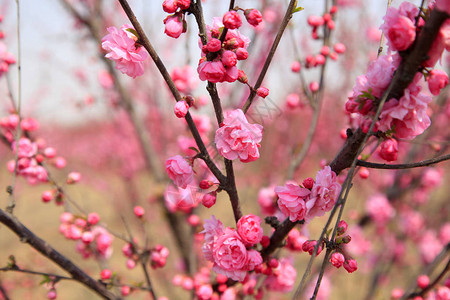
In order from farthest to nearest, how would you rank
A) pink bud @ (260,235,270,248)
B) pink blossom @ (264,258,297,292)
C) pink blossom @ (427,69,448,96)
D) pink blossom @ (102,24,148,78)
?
pink blossom @ (264,258,297,292) < pink bud @ (260,235,270,248) < pink blossom @ (102,24,148,78) < pink blossom @ (427,69,448,96)

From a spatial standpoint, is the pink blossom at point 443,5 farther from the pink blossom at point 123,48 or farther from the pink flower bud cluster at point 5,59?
the pink flower bud cluster at point 5,59

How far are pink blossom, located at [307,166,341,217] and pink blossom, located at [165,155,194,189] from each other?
0.35 metres

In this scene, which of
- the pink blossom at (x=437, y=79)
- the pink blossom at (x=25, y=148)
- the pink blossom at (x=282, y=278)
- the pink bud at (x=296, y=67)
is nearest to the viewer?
the pink blossom at (x=437, y=79)

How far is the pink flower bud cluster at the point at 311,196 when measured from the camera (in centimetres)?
84

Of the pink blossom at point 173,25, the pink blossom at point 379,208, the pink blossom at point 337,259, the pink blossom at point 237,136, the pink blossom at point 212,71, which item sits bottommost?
the pink blossom at point 379,208

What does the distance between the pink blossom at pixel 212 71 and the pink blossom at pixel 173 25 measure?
124 millimetres

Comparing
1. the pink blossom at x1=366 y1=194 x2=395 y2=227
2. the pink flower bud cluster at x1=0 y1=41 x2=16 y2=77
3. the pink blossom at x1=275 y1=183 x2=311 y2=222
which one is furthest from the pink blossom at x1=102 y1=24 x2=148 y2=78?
the pink blossom at x1=366 y1=194 x2=395 y2=227

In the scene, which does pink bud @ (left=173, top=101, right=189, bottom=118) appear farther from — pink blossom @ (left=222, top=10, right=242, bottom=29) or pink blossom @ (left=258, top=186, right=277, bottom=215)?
pink blossom @ (left=258, top=186, right=277, bottom=215)

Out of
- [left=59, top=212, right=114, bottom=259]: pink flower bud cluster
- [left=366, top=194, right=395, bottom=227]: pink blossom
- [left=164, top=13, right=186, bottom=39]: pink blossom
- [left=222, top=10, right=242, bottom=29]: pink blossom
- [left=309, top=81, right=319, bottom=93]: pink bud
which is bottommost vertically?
[left=366, top=194, right=395, bottom=227]: pink blossom

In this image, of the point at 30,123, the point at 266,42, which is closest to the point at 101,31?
the point at 30,123

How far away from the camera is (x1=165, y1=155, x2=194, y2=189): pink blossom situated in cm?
87

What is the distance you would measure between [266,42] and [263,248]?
3.23 metres

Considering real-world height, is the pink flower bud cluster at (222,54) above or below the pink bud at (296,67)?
above

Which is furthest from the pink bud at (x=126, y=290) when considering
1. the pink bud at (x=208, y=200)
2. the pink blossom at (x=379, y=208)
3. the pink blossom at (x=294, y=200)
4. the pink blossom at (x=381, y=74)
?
the pink blossom at (x=379, y=208)
